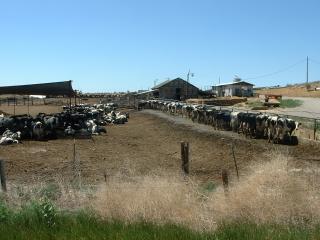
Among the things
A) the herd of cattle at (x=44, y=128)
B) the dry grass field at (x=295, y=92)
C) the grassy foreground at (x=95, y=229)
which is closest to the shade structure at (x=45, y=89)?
the herd of cattle at (x=44, y=128)

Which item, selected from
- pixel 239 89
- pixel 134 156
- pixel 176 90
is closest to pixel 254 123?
pixel 134 156

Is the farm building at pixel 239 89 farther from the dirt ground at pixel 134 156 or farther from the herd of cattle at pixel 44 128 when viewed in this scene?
the dirt ground at pixel 134 156

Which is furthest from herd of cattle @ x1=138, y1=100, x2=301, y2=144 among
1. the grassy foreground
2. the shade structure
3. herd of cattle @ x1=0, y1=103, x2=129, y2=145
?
the grassy foreground

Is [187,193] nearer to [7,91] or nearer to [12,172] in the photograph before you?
[12,172]

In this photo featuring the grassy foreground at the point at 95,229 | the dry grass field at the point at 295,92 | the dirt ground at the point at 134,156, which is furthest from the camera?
the dry grass field at the point at 295,92

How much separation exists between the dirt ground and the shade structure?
8.30 m

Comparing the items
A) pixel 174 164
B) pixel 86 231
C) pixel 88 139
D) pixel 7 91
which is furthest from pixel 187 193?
pixel 7 91

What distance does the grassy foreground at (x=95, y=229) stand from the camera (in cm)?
871

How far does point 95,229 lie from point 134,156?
12258mm

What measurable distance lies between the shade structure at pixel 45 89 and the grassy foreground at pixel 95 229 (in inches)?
1072

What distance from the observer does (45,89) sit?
A: 38.4 m

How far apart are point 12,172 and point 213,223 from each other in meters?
10.1

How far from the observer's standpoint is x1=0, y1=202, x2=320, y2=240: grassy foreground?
8.71 metres

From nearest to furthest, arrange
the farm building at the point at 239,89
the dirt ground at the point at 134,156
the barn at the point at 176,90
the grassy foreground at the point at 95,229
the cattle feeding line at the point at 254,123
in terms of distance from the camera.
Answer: the grassy foreground at the point at 95,229
the dirt ground at the point at 134,156
the cattle feeding line at the point at 254,123
the barn at the point at 176,90
the farm building at the point at 239,89
